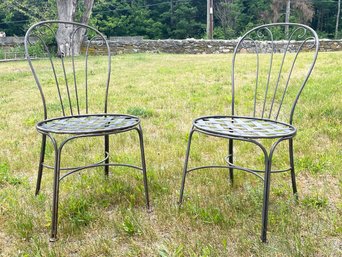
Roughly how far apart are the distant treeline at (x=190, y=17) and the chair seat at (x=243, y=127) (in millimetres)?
19598

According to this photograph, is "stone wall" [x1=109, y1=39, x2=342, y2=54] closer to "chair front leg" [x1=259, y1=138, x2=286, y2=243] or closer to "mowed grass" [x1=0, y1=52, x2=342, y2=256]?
"mowed grass" [x1=0, y1=52, x2=342, y2=256]

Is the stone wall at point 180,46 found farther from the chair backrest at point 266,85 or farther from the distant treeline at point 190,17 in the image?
the distant treeline at point 190,17

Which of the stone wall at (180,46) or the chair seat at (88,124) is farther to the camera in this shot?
the stone wall at (180,46)

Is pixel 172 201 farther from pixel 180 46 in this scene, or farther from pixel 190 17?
pixel 190 17

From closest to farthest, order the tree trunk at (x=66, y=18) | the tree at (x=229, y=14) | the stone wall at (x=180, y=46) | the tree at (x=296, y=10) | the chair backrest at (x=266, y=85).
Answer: the chair backrest at (x=266, y=85), the tree trunk at (x=66, y=18), the stone wall at (x=180, y=46), the tree at (x=296, y=10), the tree at (x=229, y=14)

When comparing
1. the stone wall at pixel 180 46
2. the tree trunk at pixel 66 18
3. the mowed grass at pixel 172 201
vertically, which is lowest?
the mowed grass at pixel 172 201

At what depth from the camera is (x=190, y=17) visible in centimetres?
2389

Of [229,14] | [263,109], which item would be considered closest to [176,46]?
[229,14]

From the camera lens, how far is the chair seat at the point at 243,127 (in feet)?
4.73

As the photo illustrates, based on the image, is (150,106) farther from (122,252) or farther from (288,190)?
(122,252)

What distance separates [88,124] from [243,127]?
736 mm

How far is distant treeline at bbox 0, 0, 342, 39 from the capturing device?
21.9 metres

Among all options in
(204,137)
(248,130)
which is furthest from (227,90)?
(248,130)

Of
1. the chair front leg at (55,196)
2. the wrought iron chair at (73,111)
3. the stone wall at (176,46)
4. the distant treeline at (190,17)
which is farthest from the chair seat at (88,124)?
the distant treeline at (190,17)
